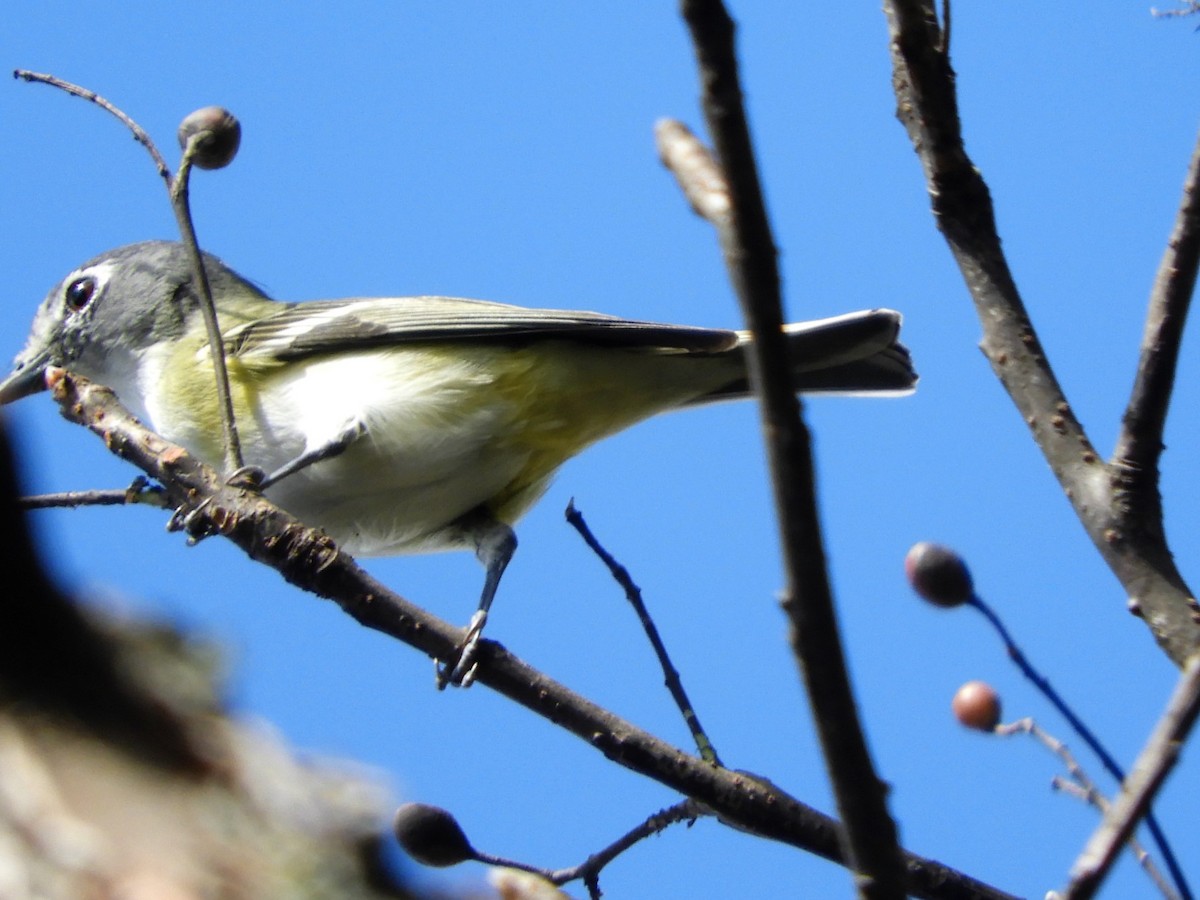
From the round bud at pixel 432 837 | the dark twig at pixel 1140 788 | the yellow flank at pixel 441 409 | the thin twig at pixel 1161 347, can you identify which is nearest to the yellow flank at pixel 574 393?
the yellow flank at pixel 441 409

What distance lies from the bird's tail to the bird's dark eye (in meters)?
2.25

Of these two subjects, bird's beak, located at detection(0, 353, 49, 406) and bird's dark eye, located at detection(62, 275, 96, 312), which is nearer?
bird's beak, located at detection(0, 353, 49, 406)

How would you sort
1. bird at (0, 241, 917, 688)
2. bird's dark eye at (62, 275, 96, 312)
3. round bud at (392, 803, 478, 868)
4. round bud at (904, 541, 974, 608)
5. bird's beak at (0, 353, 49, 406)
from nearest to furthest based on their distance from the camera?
round bud at (904, 541, 974, 608), round bud at (392, 803, 478, 868), bird at (0, 241, 917, 688), bird's beak at (0, 353, 49, 406), bird's dark eye at (62, 275, 96, 312)

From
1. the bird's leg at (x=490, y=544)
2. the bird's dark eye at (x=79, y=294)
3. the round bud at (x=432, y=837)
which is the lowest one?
the round bud at (x=432, y=837)

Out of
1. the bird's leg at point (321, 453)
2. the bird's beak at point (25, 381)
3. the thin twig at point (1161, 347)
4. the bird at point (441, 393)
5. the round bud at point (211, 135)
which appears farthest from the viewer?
the bird's beak at point (25, 381)

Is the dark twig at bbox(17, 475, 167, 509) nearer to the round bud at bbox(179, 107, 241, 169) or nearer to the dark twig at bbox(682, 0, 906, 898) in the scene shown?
the round bud at bbox(179, 107, 241, 169)

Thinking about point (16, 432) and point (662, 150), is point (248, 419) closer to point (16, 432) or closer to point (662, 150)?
point (16, 432)

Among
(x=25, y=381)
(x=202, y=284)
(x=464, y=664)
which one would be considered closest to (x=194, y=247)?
(x=202, y=284)

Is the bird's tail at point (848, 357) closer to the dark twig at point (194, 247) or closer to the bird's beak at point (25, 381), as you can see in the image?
the dark twig at point (194, 247)

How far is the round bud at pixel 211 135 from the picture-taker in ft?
10.1

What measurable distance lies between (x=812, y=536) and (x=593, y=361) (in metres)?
2.88

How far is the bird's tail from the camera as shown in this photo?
4230 millimetres

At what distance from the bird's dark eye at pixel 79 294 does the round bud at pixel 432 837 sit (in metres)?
3.13

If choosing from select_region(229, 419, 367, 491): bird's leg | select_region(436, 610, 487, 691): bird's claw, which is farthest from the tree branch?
select_region(229, 419, 367, 491): bird's leg
